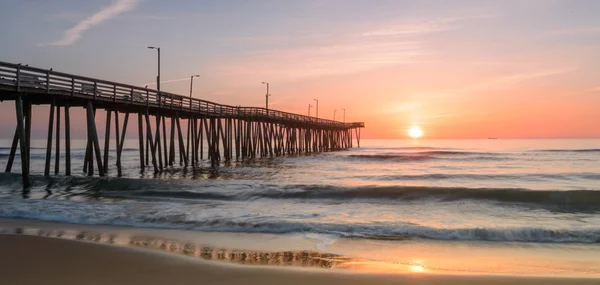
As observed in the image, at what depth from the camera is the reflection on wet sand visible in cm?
657

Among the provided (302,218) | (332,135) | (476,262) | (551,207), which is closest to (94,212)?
(302,218)

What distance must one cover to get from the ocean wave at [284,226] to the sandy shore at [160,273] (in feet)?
10.1

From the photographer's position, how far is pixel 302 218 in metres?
11.0

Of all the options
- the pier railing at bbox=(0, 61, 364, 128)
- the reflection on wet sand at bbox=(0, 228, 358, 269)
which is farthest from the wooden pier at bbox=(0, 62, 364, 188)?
the reflection on wet sand at bbox=(0, 228, 358, 269)

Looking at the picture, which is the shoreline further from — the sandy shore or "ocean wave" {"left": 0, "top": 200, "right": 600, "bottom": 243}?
"ocean wave" {"left": 0, "top": 200, "right": 600, "bottom": 243}

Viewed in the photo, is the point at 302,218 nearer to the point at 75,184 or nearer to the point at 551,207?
the point at 551,207

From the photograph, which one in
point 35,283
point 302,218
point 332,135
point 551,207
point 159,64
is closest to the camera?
point 35,283

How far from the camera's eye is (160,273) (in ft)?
19.2

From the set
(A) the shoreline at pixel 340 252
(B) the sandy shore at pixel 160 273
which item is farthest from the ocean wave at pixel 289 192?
(B) the sandy shore at pixel 160 273

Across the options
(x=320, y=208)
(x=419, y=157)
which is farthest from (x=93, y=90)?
(x=419, y=157)

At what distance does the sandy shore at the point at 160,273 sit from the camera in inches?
217

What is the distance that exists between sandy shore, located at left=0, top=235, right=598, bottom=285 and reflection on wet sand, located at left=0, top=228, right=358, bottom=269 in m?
0.38

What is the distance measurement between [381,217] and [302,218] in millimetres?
2032

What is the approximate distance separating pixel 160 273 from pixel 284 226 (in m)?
4.20
